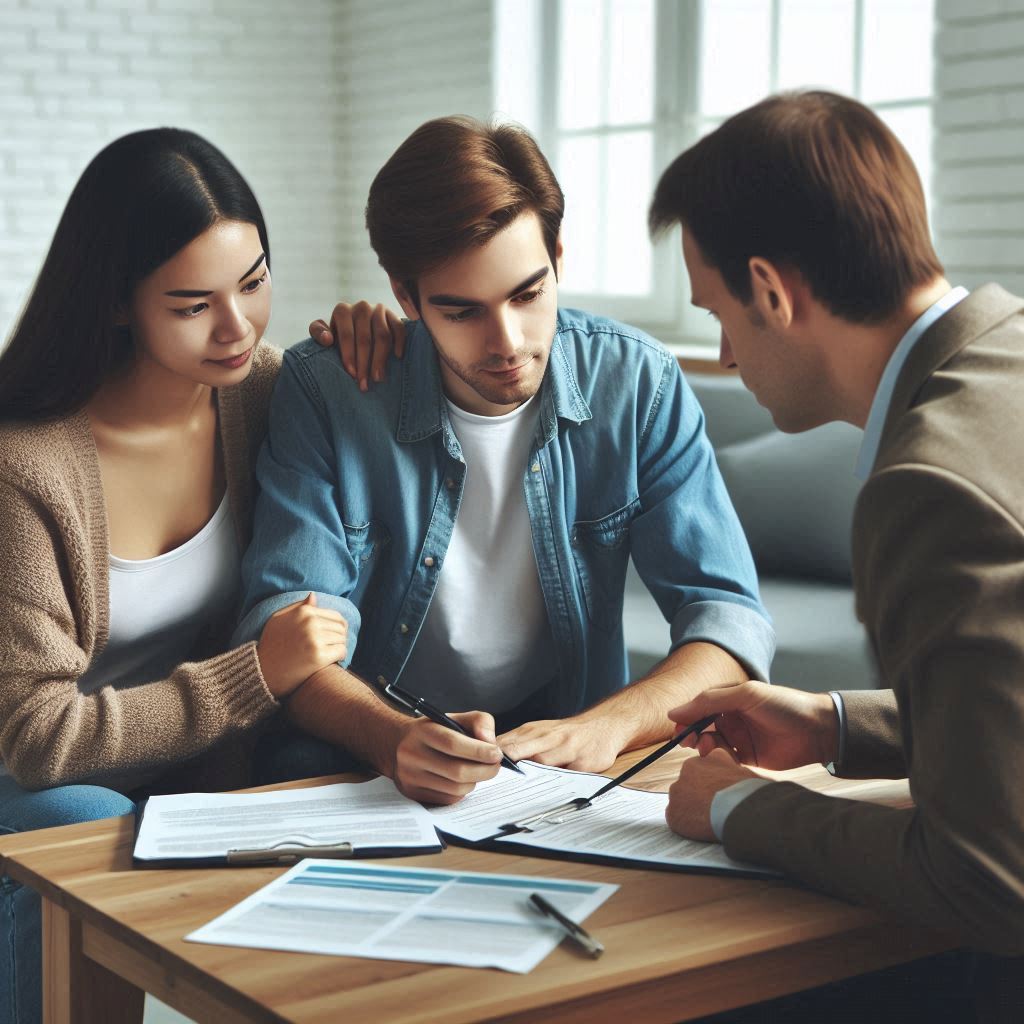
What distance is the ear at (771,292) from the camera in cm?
134

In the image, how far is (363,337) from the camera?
214 cm

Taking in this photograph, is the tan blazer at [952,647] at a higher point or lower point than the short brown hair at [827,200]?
lower

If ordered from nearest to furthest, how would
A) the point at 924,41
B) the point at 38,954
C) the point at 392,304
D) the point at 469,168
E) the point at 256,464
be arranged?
the point at 38,954 → the point at 469,168 → the point at 256,464 → the point at 924,41 → the point at 392,304

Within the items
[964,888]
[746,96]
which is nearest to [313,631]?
[964,888]

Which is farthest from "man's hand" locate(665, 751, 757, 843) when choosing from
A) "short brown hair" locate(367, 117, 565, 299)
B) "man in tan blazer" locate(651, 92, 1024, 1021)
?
"short brown hair" locate(367, 117, 565, 299)

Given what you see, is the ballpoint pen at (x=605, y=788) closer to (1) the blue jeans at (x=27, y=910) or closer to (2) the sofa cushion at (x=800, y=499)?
(1) the blue jeans at (x=27, y=910)

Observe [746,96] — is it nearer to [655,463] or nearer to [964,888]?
[655,463]

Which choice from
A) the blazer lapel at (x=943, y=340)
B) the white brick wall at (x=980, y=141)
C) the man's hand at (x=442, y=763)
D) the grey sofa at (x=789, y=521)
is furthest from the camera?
the white brick wall at (x=980, y=141)

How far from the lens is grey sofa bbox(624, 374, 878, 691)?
3283 mm

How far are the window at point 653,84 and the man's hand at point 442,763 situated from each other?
3.09 m

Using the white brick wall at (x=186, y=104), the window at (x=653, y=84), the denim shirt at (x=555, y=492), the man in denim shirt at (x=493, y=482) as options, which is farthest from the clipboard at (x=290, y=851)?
the white brick wall at (x=186, y=104)

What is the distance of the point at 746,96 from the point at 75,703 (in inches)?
145

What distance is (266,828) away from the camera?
1415 millimetres

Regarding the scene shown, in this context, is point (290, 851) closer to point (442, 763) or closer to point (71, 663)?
point (442, 763)
